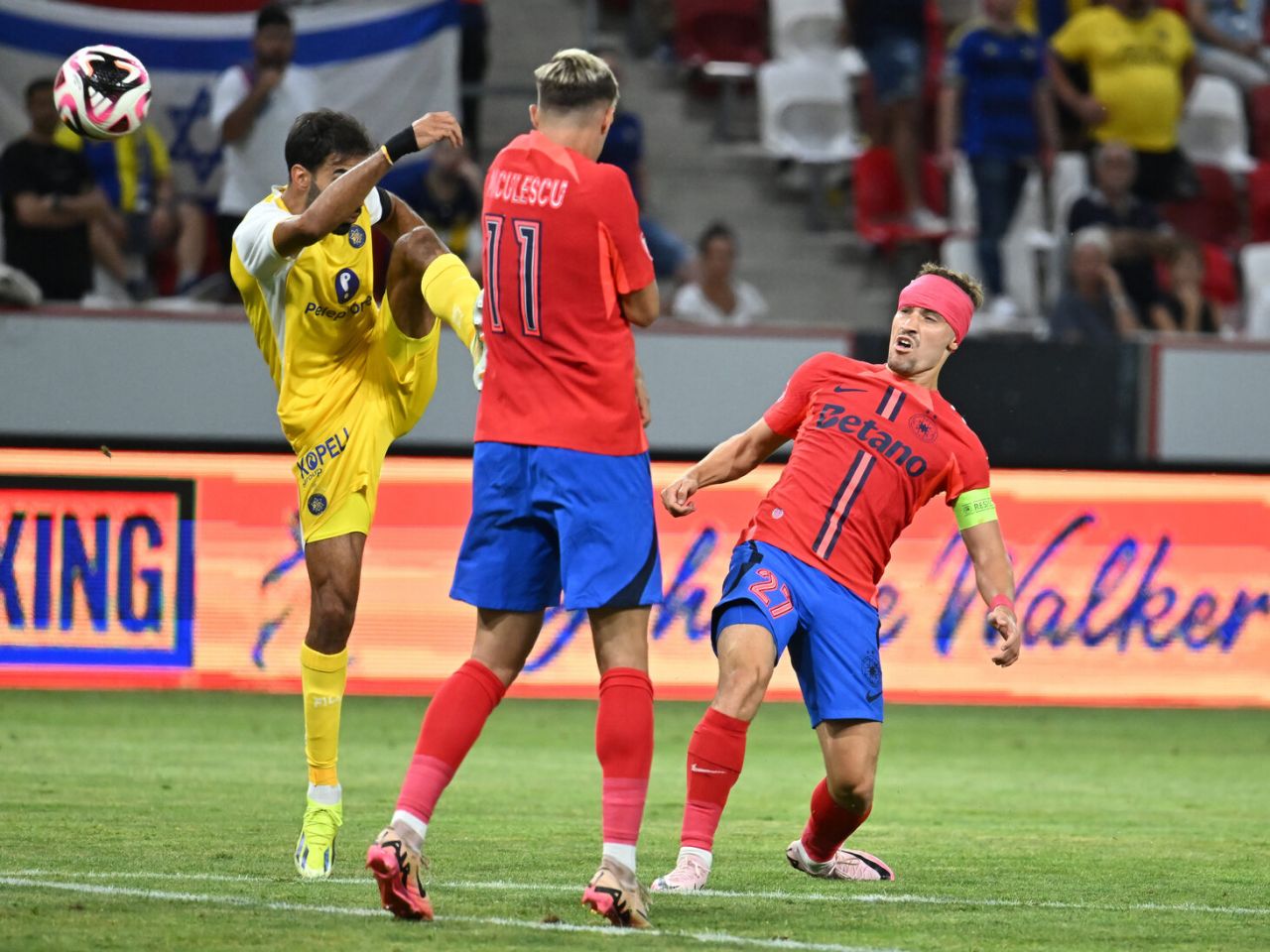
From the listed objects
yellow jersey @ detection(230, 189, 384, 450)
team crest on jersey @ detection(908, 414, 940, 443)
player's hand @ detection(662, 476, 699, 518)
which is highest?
yellow jersey @ detection(230, 189, 384, 450)

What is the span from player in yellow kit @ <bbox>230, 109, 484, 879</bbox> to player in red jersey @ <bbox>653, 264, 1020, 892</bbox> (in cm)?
111

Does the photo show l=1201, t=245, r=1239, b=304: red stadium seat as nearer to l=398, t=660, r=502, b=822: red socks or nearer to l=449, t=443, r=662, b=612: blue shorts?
l=449, t=443, r=662, b=612: blue shorts

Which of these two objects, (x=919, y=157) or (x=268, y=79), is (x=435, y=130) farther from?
(x=919, y=157)

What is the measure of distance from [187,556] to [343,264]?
5.43 metres

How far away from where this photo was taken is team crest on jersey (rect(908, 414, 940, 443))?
6379mm

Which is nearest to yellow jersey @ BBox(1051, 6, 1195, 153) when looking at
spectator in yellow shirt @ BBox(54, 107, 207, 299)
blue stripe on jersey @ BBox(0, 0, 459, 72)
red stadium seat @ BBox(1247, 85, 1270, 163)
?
red stadium seat @ BBox(1247, 85, 1270, 163)

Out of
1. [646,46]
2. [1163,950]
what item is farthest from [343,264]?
[646,46]

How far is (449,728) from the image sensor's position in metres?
5.33

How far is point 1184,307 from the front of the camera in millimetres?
14875

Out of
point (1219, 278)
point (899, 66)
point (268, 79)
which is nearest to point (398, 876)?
point (268, 79)

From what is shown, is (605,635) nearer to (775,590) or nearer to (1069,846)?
(775,590)

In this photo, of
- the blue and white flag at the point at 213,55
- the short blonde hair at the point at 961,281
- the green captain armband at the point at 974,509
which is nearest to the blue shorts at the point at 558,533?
the green captain armband at the point at 974,509

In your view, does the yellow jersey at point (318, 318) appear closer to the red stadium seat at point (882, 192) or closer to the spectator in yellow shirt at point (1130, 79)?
the red stadium seat at point (882, 192)

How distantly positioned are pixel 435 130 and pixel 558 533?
3.85 feet
